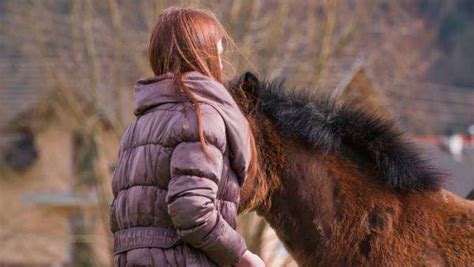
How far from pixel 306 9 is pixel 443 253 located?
40.7ft

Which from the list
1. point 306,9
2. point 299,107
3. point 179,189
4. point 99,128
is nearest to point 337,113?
point 299,107

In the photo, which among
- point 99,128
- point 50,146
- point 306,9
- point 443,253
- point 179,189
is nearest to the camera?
point 179,189

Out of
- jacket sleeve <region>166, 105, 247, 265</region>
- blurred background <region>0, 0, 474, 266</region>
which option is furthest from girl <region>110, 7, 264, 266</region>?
blurred background <region>0, 0, 474, 266</region>

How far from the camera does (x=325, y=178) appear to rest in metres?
4.90

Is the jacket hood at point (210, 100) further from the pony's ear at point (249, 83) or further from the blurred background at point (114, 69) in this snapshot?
the blurred background at point (114, 69)

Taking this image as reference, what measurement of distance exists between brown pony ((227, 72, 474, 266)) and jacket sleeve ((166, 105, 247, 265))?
1.80ft

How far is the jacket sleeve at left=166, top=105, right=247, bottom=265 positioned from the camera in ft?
13.3

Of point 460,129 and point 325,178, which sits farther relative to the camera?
point 460,129

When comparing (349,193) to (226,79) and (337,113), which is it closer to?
(337,113)

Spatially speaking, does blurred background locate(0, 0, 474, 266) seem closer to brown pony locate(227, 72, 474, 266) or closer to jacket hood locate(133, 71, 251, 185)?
brown pony locate(227, 72, 474, 266)

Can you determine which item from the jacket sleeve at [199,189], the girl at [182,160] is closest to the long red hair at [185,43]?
the girl at [182,160]

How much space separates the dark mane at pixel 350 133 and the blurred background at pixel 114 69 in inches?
105

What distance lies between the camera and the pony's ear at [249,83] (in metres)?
4.91

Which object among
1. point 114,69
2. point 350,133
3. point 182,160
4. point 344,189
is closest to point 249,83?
point 350,133
